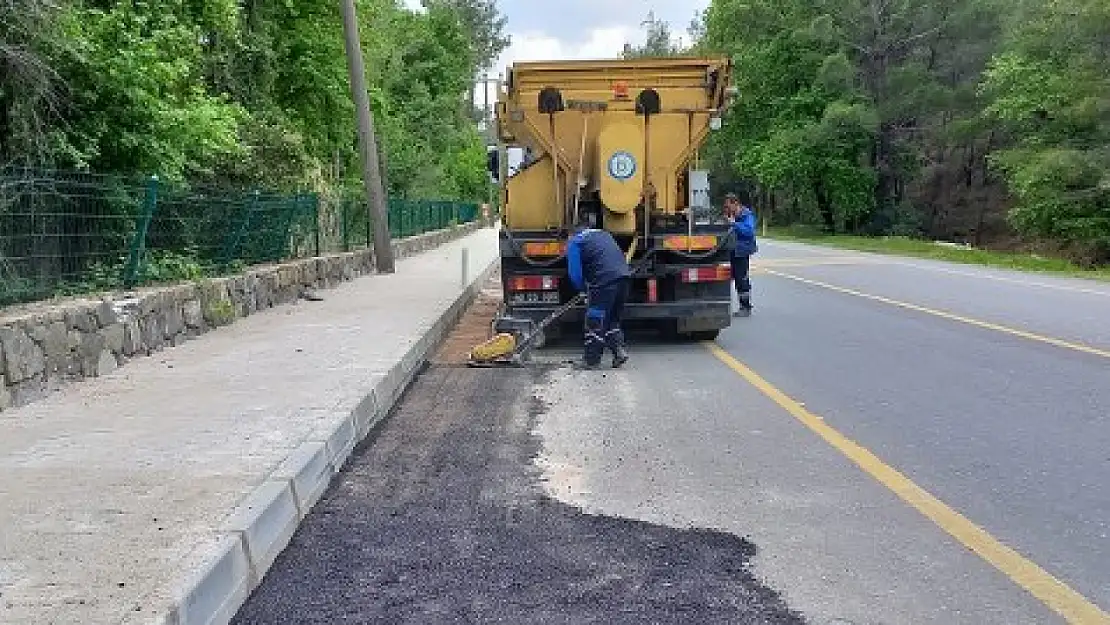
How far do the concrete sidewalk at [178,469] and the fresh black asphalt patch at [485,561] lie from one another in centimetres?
24

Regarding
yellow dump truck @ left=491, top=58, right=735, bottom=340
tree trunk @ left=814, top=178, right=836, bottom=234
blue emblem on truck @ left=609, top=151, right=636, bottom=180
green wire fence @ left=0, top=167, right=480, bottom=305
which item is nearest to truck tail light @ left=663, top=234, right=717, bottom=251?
yellow dump truck @ left=491, top=58, right=735, bottom=340

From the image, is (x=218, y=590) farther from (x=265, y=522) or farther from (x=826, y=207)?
(x=826, y=207)

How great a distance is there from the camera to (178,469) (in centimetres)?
583

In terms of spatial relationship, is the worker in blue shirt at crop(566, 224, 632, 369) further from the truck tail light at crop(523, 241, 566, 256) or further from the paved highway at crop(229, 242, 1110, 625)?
the truck tail light at crop(523, 241, 566, 256)

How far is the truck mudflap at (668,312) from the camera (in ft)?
39.5

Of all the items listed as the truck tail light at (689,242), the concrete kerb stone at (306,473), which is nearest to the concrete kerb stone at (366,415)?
the concrete kerb stone at (306,473)

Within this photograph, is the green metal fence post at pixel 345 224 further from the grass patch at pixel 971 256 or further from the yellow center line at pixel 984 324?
the grass patch at pixel 971 256

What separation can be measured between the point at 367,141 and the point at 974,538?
17.1 metres

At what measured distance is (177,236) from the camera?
12.1 meters

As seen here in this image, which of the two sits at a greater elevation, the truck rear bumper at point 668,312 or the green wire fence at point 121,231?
the green wire fence at point 121,231

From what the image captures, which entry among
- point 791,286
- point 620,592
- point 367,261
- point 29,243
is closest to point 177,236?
point 29,243

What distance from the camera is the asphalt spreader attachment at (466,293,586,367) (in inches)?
432

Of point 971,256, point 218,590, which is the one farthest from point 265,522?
point 971,256

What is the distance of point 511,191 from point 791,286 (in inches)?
361
